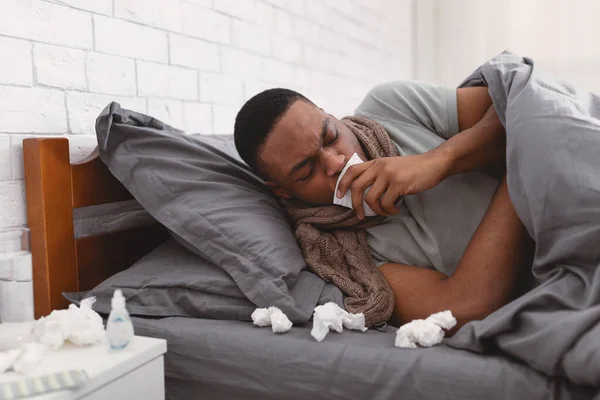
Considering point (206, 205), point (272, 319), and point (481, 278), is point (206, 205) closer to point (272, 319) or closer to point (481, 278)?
point (272, 319)

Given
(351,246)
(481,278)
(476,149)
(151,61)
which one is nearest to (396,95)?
(476,149)

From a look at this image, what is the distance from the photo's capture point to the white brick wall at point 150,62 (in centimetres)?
118

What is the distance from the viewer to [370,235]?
4.18ft

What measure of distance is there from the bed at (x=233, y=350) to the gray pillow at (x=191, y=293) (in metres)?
0.03

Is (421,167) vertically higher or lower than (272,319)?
higher

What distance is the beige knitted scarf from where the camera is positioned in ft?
3.63

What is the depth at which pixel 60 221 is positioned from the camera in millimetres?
1195

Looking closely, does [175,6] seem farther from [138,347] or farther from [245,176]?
[138,347]

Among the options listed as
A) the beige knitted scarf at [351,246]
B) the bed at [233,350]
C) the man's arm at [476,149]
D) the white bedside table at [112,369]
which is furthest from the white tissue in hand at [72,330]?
the man's arm at [476,149]

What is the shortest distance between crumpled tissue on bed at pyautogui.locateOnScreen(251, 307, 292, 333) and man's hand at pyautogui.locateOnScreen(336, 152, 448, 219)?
0.29 metres

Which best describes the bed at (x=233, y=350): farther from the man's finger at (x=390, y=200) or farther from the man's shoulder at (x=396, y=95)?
the man's shoulder at (x=396, y=95)

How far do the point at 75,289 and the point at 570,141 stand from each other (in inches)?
40.1

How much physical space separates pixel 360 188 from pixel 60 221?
0.63 meters

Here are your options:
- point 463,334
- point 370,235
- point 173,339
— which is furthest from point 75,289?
point 463,334
